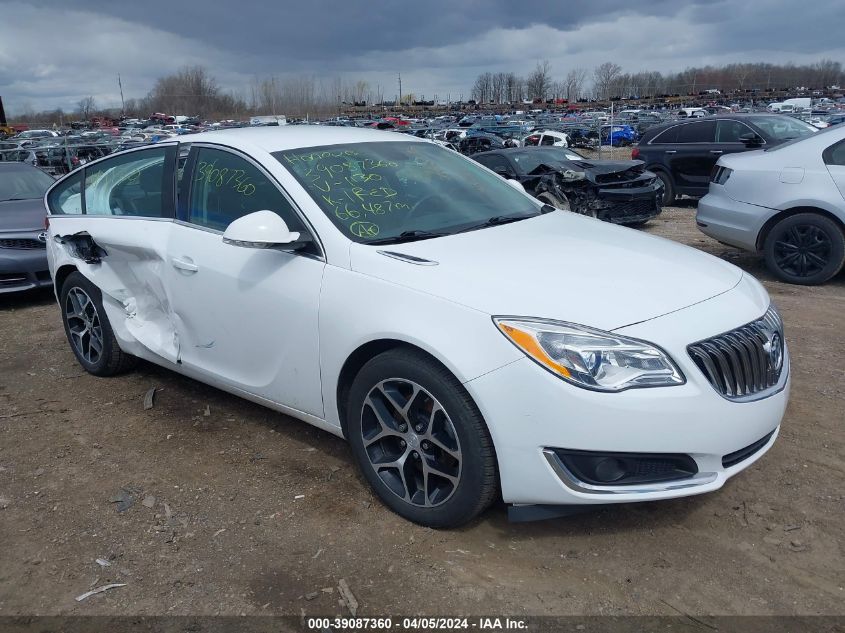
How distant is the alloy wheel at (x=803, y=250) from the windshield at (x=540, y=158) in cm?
452

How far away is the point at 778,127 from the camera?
1212 centimetres

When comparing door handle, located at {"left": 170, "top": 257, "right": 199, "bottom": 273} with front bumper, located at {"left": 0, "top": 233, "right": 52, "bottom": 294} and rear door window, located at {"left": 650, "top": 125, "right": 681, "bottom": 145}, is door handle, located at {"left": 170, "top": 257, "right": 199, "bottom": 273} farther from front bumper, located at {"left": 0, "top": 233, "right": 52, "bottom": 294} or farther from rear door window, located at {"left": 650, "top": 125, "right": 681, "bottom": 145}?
rear door window, located at {"left": 650, "top": 125, "right": 681, "bottom": 145}

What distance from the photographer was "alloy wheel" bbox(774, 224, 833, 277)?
22.2 feet

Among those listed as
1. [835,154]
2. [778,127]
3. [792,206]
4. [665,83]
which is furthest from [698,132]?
[665,83]

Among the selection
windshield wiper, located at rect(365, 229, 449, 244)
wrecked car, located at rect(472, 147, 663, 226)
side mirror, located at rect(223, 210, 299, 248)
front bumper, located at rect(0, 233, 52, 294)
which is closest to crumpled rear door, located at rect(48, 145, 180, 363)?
side mirror, located at rect(223, 210, 299, 248)

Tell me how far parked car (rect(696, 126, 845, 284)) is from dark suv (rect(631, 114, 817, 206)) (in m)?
5.04

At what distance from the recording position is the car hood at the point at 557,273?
107 inches

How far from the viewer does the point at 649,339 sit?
2594 millimetres

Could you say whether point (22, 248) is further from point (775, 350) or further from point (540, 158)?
point (540, 158)

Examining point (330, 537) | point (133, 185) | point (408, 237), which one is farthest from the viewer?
point (133, 185)

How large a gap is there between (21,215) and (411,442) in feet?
21.7

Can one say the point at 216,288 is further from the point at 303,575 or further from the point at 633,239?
the point at 633,239

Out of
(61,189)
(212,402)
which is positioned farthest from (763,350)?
(61,189)

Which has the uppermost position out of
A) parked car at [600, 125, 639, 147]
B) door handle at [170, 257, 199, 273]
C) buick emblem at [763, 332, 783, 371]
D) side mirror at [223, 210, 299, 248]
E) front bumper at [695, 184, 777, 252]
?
side mirror at [223, 210, 299, 248]
